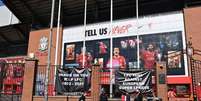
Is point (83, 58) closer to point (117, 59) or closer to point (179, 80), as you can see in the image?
point (117, 59)

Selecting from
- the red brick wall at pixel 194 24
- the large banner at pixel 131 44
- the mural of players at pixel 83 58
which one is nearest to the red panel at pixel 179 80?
the large banner at pixel 131 44

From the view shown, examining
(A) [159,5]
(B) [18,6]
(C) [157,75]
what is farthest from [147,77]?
(B) [18,6]

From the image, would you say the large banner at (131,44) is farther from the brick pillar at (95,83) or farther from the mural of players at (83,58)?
the brick pillar at (95,83)

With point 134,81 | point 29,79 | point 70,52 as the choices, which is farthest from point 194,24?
point 29,79

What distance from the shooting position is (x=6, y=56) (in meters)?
45.0

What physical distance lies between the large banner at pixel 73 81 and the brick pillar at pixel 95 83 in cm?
48

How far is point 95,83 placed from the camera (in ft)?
56.5

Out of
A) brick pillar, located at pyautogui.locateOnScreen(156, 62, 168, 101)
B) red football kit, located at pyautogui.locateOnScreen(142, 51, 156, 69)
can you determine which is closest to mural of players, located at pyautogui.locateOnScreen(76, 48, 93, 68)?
red football kit, located at pyautogui.locateOnScreen(142, 51, 156, 69)

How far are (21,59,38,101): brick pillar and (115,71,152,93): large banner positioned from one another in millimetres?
5707

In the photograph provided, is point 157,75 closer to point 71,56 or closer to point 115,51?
point 115,51

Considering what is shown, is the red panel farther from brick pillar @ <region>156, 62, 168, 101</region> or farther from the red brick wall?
brick pillar @ <region>156, 62, 168, 101</region>

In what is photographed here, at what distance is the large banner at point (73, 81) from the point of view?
58.5 feet

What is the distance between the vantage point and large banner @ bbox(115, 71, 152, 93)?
16938 millimetres

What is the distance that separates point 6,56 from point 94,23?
18.8 m
